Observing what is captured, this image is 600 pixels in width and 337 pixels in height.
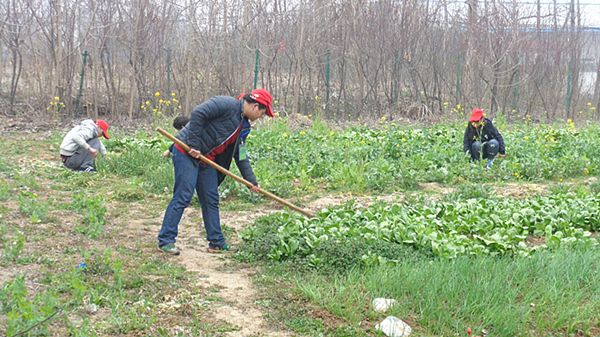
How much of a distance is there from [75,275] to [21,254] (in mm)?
1311

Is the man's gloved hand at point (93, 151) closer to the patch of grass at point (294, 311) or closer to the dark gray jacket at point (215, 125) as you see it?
the dark gray jacket at point (215, 125)

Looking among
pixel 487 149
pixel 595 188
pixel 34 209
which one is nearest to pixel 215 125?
pixel 34 209

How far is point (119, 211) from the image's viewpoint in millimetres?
7664

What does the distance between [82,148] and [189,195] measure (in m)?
4.32

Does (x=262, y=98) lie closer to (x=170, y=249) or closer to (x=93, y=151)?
(x=170, y=249)

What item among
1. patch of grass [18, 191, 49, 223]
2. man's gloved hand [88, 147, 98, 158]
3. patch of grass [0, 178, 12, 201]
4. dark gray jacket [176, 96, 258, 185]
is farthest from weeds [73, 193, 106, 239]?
man's gloved hand [88, 147, 98, 158]

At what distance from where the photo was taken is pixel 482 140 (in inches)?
430

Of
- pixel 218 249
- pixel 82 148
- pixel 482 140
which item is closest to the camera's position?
pixel 218 249

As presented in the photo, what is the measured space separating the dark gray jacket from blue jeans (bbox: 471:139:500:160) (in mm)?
5454

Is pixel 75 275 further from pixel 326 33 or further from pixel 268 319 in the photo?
pixel 326 33

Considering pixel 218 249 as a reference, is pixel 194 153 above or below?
above

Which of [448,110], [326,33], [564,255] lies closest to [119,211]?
[564,255]

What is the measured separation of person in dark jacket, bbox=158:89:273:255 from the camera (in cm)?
600

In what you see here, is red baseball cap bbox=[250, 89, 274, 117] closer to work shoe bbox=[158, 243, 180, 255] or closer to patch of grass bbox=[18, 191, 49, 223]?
work shoe bbox=[158, 243, 180, 255]
